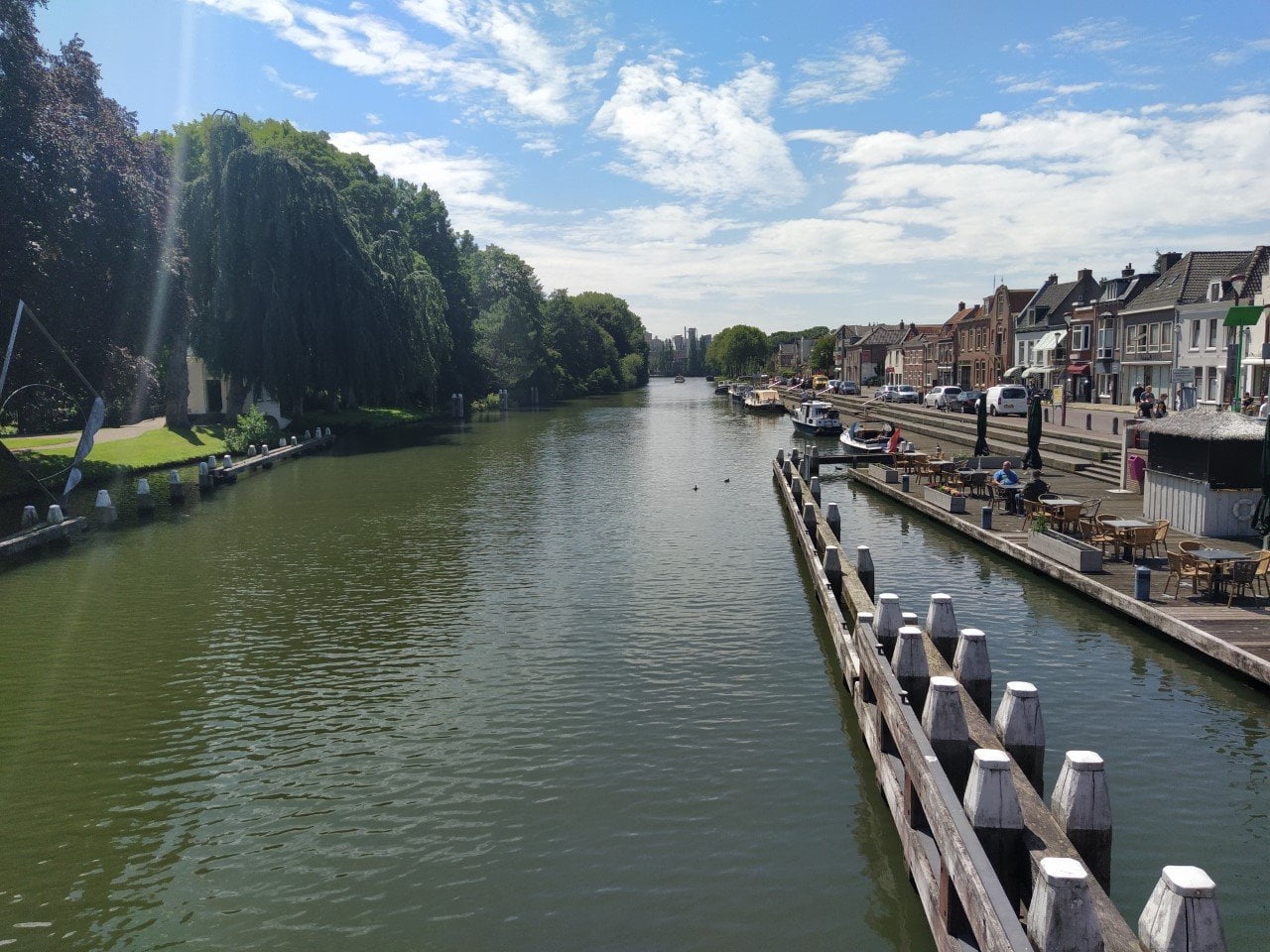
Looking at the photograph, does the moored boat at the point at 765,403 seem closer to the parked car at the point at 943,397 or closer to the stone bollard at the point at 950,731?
the parked car at the point at 943,397

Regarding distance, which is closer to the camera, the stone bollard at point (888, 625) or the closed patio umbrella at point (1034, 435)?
the stone bollard at point (888, 625)

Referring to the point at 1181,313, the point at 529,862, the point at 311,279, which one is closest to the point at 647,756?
the point at 529,862

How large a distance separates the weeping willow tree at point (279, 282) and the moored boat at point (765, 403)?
4633 centimetres

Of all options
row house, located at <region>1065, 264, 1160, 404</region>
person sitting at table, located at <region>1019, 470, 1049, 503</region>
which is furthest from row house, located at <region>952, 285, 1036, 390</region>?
person sitting at table, located at <region>1019, 470, 1049, 503</region>

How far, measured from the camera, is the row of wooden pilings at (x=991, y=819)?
589cm

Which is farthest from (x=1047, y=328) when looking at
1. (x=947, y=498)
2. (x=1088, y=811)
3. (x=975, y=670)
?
(x=1088, y=811)

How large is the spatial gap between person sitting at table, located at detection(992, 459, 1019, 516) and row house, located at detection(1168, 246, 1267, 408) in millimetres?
26337

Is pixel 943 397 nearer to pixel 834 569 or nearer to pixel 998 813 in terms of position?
pixel 834 569

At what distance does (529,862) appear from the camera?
959 cm

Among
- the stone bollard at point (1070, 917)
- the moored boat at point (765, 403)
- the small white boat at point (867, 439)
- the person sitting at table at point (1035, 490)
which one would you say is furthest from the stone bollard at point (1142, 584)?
the moored boat at point (765, 403)

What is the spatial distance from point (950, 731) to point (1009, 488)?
1997cm

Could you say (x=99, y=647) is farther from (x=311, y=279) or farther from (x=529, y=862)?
(x=311, y=279)

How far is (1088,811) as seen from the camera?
7.60 m

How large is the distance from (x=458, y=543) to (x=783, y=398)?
87033 mm
